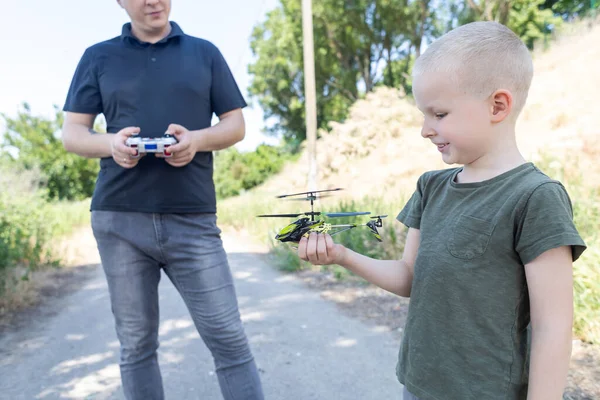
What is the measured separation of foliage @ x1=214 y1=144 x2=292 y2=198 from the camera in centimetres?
2111

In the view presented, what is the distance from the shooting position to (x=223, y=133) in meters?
2.15

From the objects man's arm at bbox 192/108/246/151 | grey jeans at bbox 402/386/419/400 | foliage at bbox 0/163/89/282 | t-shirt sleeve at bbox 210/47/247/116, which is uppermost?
t-shirt sleeve at bbox 210/47/247/116

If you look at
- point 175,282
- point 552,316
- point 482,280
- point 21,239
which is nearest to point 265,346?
point 175,282

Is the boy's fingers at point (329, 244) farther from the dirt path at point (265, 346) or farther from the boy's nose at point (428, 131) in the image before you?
the dirt path at point (265, 346)

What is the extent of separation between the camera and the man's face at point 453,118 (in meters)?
1.19

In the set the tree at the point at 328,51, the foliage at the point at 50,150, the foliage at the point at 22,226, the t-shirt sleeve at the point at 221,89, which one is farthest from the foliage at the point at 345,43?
the t-shirt sleeve at the point at 221,89

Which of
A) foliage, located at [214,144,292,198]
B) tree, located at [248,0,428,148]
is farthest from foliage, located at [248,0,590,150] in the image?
foliage, located at [214,144,292,198]

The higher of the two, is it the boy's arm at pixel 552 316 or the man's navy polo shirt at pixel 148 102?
the man's navy polo shirt at pixel 148 102

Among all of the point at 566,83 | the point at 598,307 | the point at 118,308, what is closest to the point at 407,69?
the point at 566,83

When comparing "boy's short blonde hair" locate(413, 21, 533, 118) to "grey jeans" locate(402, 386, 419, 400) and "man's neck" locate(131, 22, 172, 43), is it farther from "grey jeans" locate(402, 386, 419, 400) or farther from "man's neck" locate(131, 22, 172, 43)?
"man's neck" locate(131, 22, 172, 43)

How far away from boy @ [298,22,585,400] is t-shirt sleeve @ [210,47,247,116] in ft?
3.69

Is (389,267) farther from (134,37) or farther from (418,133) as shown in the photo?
(418,133)

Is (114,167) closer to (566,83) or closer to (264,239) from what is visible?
(264,239)

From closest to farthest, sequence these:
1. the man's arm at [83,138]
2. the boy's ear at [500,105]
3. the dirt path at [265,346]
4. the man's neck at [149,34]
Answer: the boy's ear at [500,105] < the man's arm at [83,138] < the man's neck at [149,34] < the dirt path at [265,346]
